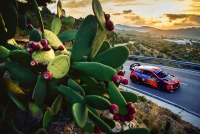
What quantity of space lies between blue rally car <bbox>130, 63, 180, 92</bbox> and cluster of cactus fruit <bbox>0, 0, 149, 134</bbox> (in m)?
10.3

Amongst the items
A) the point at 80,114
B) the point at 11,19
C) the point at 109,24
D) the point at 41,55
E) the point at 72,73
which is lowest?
the point at 80,114

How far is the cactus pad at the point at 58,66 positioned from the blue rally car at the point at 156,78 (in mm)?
11157

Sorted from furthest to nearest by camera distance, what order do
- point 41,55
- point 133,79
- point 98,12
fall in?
point 133,79
point 41,55
point 98,12

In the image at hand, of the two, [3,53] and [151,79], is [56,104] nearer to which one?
[3,53]

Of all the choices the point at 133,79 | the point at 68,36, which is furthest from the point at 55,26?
the point at 133,79

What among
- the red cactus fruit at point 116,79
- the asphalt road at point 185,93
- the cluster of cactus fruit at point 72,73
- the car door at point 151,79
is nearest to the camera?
Answer: the red cactus fruit at point 116,79

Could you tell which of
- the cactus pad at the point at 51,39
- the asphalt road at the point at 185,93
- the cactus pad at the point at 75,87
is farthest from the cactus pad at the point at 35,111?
the asphalt road at the point at 185,93

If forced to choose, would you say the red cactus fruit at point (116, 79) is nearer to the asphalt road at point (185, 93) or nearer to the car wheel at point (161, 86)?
the asphalt road at point (185, 93)

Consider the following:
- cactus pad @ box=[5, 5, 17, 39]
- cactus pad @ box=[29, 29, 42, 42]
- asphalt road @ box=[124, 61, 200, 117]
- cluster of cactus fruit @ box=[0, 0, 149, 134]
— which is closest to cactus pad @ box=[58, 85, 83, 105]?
cluster of cactus fruit @ box=[0, 0, 149, 134]

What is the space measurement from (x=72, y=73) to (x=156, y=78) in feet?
36.2

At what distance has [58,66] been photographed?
7.16ft

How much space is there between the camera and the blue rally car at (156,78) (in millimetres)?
12405

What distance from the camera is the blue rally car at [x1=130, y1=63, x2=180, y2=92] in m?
12.4

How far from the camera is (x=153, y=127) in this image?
701 centimetres
